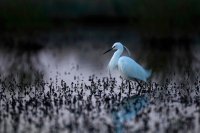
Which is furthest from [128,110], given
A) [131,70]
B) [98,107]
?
[131,70]

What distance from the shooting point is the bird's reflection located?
328 inches

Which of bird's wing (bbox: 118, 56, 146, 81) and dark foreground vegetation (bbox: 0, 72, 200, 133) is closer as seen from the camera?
dark foreground vegetation (bbox: 0, 72, 200, 133)

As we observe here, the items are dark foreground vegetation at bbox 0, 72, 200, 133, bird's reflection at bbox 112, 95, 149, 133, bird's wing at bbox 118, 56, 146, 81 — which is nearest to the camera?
dark foreground vegetation at bbox 0, 72, 200, 133

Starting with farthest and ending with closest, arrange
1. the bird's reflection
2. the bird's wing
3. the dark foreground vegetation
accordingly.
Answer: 1. the bird's wing
2. the bird's reflection
3. the dark foreground vegetation

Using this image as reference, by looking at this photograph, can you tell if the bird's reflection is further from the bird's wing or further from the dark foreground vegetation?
the bird's wing

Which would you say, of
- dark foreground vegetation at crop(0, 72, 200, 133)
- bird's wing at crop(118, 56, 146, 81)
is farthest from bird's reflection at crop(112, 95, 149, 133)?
bird's wing at crop(118, 56, 146, 81)

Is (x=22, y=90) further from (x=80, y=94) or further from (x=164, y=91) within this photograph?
(x=164, y=91)

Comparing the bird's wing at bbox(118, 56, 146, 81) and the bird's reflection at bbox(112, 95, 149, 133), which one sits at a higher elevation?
the bird's wing at bbox(118, 56, 146, 81)

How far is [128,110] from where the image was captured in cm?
916

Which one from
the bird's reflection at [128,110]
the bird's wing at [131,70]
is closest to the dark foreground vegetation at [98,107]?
the bird's reflection at [128,110]

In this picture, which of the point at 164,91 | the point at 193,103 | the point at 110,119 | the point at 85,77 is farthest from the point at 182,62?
the point at 110,119

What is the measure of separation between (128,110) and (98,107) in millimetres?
508

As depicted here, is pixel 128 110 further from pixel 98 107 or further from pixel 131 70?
pixel 131 70

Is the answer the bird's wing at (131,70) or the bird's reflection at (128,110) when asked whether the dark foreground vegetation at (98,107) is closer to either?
the bird's reflection at (128,110)
